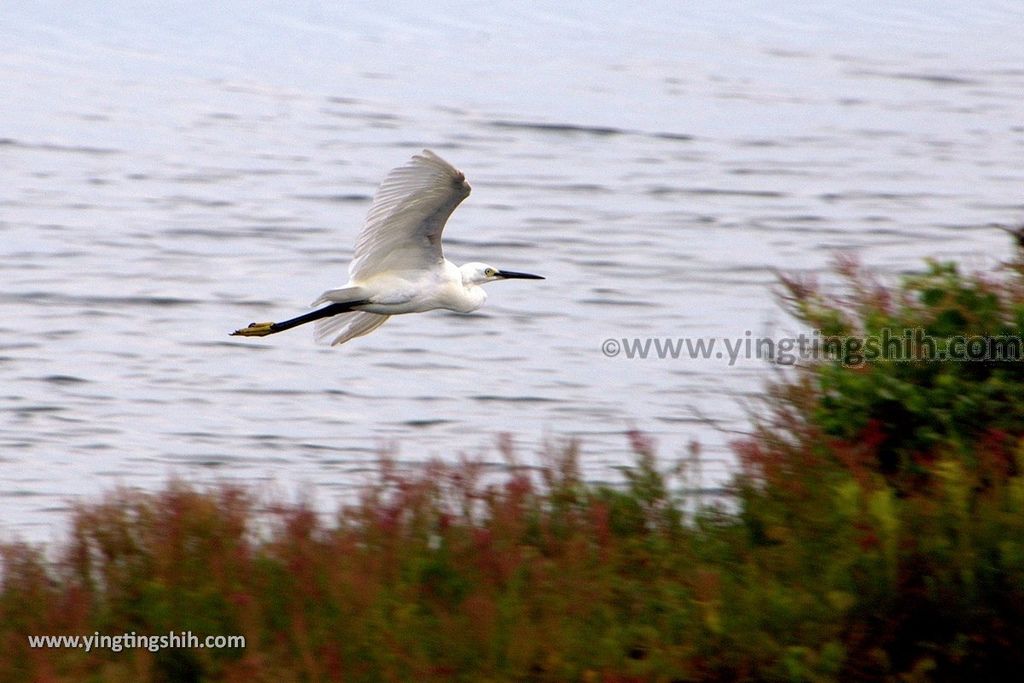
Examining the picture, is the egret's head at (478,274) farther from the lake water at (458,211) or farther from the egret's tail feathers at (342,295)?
the lake water at (458,211)

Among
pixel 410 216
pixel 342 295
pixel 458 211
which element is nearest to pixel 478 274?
pixel 342 295

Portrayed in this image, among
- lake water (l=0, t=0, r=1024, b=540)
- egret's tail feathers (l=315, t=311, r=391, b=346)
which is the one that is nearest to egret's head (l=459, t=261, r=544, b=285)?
egret's tail feathers (l=315, t=311, r=391, b=346)

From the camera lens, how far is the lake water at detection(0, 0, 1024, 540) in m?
11.7

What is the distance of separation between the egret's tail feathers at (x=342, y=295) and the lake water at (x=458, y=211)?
114 centimetres

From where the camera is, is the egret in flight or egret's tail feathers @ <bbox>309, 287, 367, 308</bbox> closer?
the egret in flight

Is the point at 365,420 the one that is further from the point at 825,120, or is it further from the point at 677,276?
the point at 825,120

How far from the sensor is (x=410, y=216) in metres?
7.68

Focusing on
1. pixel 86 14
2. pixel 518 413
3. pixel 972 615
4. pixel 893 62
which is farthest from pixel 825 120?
pixel 972 615

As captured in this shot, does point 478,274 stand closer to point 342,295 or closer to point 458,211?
point 342,295

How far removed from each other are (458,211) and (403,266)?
11501 mm

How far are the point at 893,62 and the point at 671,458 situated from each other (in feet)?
77.8

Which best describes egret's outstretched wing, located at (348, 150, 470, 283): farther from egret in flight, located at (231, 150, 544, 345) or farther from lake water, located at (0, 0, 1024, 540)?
lake water, located at (0, 0, 1024, 540)

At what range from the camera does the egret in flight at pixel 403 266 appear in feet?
24.4

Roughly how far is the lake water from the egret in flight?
3.31ft
